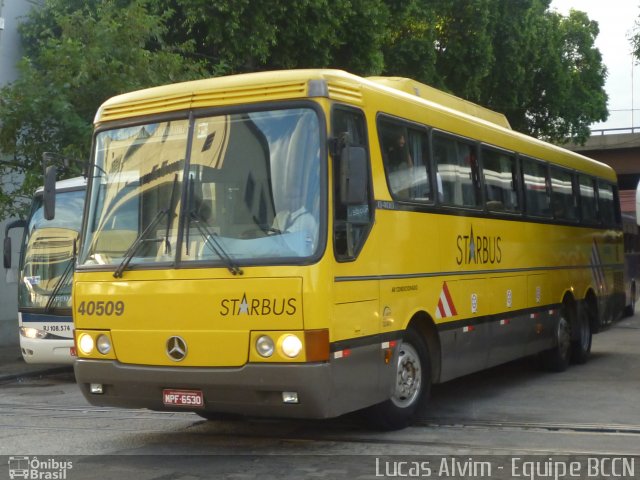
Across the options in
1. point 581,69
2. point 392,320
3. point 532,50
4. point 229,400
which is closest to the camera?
point 229,400

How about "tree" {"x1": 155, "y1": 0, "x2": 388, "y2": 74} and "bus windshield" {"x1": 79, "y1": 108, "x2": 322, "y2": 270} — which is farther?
"tree" {"x1": 155, "y1": 0, "x2": 388, "y2": 74}

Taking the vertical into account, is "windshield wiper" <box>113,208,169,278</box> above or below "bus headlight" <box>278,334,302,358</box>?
above

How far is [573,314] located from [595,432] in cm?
580

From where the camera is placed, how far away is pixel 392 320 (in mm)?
8883

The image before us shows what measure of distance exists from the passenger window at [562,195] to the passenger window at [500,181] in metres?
1.88

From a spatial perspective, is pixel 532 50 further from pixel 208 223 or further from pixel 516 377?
pixel 208 223

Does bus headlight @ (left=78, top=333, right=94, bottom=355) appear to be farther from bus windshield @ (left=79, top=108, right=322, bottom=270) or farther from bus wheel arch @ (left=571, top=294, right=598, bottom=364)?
bus wheel arch @ (left=571, top=294, right=598, bottom=364)

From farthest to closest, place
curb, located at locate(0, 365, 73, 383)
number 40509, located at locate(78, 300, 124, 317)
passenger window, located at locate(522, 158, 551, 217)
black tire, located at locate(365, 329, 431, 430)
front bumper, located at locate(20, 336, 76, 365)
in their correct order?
curb, located at locate(0, 365, 73, 383)
front bumper, located at locate(20, 336, 76, 365)
passenger window, located at locate(522, 158, 551, 217)
black tire, located at locate(365, 329, 431, 430)
number 40509, located at locate(78, 300, 124, 317)

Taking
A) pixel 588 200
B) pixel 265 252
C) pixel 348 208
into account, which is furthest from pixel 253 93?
pixel 588 200

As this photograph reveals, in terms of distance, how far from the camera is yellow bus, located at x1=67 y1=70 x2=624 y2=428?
7797mm

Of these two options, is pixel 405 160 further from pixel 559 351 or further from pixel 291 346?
pixel 559 351

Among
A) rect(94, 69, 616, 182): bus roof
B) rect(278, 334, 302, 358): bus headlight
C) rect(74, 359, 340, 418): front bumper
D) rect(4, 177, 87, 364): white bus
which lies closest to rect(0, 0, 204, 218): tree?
rect(4, 177, 87, 364): white bus

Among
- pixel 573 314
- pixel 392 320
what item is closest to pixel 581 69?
pixel 573 314

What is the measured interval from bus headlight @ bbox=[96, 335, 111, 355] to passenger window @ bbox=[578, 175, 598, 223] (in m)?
9.39
